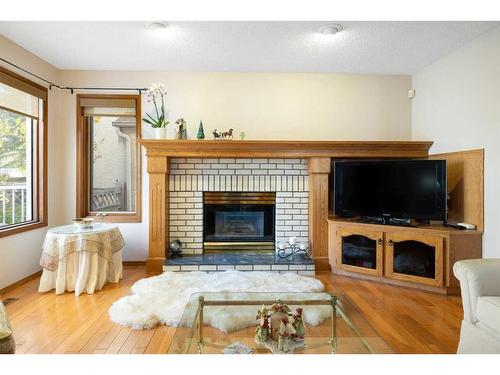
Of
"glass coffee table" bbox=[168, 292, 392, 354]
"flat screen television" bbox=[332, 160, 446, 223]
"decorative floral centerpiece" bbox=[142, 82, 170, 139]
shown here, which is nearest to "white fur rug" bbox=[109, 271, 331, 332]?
"glass coffee table" bbox=[168, 292, 392, 354]

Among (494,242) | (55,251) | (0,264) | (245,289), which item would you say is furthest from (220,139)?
(494,242)

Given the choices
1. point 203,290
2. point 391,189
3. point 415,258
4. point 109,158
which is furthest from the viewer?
point 109,158

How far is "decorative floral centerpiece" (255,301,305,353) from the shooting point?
4.93 ft

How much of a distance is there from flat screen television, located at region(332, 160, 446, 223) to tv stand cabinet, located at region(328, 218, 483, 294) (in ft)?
0.53

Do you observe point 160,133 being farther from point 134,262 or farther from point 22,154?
point 134,262

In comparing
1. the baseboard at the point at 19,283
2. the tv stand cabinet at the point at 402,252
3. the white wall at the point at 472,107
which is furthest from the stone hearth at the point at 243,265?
the white wall at the point at 472,107

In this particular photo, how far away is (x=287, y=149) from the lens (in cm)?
361

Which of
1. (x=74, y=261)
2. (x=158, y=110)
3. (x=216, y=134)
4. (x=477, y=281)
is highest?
(x=158, y=110)

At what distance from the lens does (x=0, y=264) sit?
296cm

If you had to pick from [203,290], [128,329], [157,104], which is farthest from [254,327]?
[157,104]

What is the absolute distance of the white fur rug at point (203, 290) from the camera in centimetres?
191

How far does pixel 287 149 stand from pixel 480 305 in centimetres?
236

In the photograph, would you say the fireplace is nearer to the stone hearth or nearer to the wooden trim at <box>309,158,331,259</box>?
the stone hearth

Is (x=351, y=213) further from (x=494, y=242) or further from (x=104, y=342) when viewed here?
(x=104, y=342)
